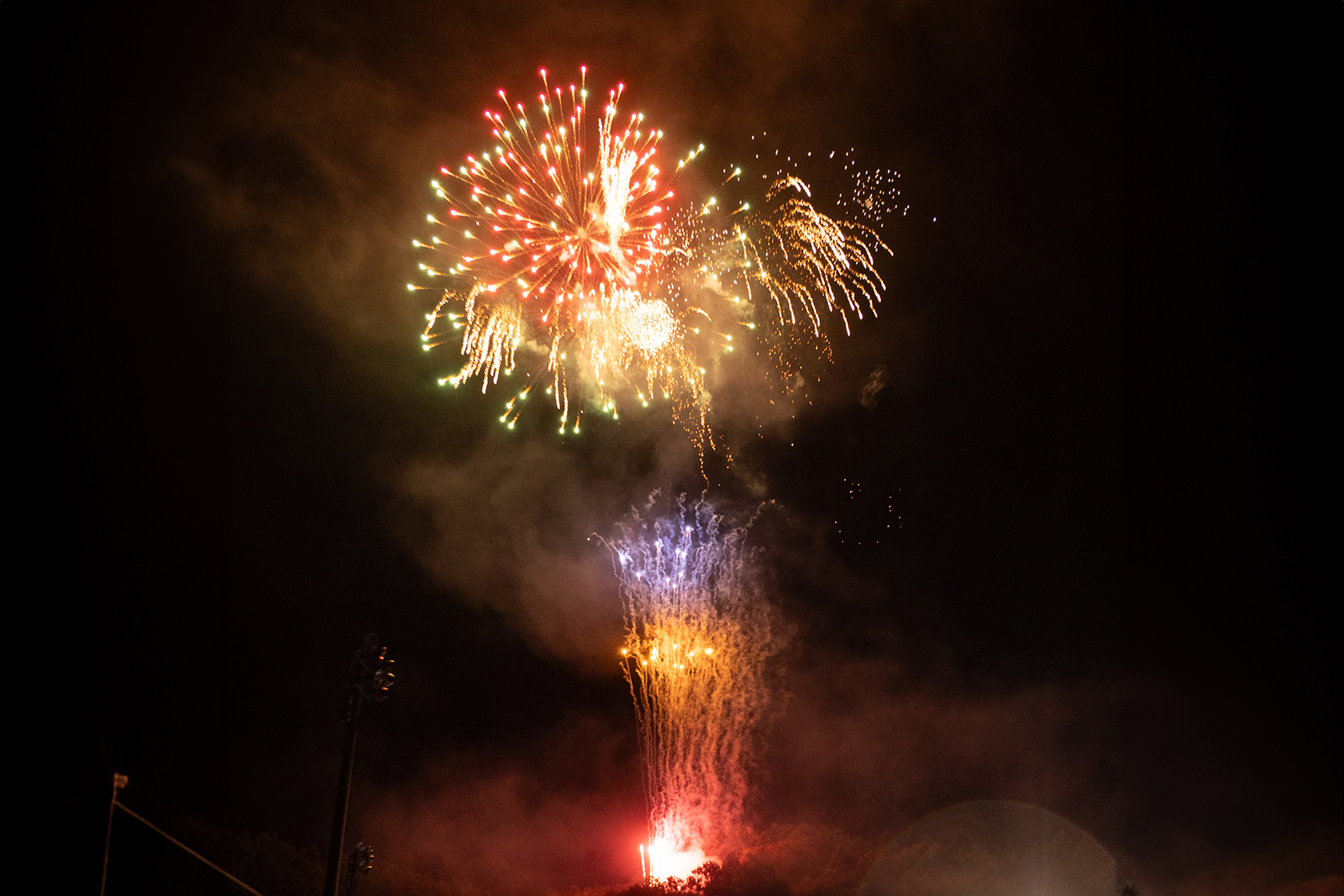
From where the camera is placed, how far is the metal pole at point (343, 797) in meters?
10.5

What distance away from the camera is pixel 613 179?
44.9 feet

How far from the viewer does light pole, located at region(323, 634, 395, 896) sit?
1053 cm

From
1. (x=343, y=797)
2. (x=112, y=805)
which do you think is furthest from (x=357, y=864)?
(x=112, y=805)

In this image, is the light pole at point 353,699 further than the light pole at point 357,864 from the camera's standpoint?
No

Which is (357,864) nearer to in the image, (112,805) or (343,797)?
(343,797)

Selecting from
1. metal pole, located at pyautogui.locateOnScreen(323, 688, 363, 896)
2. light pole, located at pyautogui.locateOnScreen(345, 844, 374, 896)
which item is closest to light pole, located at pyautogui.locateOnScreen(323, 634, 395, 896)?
metal pole, located at pyautogui.locateOnScreen(323, 688, 363, 896)

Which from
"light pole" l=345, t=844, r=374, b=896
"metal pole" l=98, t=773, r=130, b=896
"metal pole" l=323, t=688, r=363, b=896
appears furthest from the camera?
"light pole" l=345, t=844, r=374, b=896

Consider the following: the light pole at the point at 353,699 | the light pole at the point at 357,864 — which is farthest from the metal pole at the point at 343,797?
the light pole at the point at 357,864

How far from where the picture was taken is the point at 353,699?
10.7m

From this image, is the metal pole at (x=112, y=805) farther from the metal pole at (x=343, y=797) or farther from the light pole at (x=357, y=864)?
the light pole at (x=357, y=864)

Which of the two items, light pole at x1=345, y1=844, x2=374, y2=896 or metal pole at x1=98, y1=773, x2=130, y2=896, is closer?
metal pole at x1=98, y1=773, x2=130, y2=896

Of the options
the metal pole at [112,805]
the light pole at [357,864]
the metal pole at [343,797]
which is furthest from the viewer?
the light pole at [357,864]

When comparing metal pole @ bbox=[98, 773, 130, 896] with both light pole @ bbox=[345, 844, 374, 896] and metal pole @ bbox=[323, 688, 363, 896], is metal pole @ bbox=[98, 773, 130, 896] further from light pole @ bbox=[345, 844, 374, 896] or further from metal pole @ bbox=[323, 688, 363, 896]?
light pole @ bbox=[345, 844, 374, 896]

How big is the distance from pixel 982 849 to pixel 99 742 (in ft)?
114
